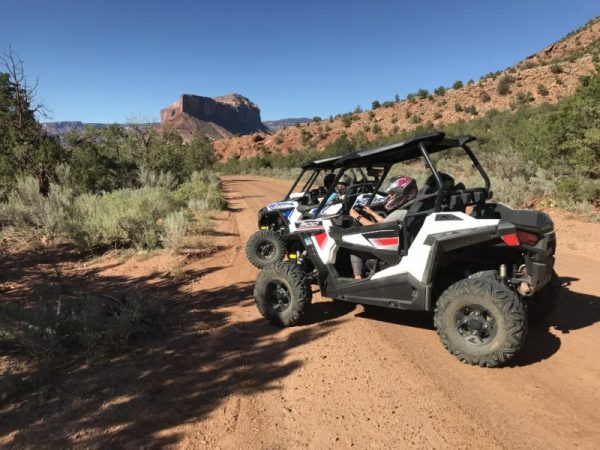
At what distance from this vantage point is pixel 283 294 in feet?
16.0

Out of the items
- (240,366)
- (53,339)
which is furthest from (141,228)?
(240,366)

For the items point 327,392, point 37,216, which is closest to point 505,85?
point 37,216

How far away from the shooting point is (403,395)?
330 centimetres

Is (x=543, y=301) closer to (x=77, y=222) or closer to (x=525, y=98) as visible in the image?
(x=77, y=222)

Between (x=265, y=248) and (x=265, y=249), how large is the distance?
0.06 feet

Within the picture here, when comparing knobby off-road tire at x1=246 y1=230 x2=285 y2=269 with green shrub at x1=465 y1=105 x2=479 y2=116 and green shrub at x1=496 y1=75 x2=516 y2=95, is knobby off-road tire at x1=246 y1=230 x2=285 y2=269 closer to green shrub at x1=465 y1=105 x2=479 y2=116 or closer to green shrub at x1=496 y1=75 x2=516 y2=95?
green shrub at x1=465 y1=105 x2=479 y2=116

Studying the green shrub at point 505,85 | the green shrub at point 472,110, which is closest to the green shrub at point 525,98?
the green shrub at point 505,85

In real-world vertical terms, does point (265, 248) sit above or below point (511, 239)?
→ below

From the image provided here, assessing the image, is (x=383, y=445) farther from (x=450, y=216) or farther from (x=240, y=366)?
(x=450, y=216)

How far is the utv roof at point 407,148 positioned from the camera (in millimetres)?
4020

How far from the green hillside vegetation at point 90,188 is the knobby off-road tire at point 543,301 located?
659cm

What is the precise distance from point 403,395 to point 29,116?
16690 millimetres

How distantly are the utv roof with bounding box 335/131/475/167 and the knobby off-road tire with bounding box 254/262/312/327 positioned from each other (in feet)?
4.79

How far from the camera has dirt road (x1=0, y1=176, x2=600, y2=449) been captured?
282cm
